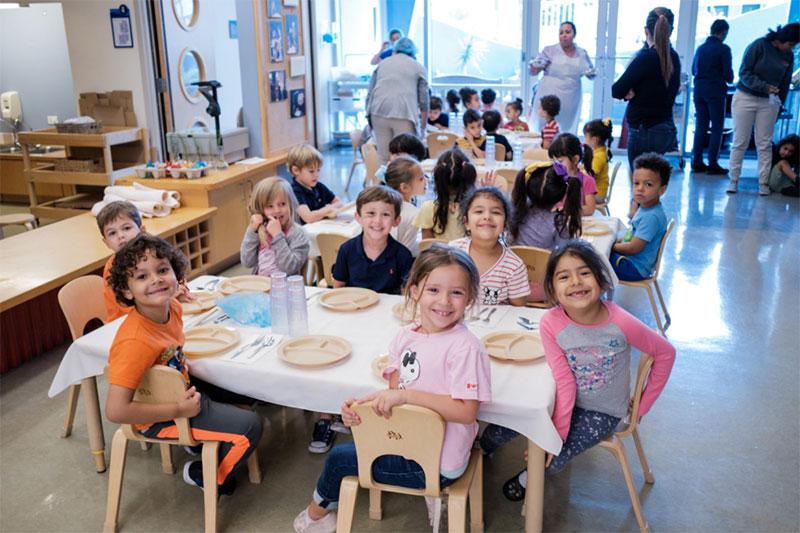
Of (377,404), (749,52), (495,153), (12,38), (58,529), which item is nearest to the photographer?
(377,404)

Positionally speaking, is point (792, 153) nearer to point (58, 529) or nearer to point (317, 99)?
point (317, 99)

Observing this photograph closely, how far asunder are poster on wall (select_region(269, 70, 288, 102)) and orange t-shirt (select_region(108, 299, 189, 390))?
4.36 metres

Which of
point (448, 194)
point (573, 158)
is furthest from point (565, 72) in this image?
point (448, 194)

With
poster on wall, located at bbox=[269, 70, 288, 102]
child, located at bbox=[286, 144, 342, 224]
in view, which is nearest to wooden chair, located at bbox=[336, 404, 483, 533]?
child, located at bbox=[286, 144, 342, 224]

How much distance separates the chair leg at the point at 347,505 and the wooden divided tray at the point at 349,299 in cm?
73

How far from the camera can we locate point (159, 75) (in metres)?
5.85

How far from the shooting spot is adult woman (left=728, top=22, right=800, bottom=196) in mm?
6738

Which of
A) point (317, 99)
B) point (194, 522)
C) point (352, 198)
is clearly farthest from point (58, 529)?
point (317, 99)

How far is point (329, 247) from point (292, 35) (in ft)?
12.9

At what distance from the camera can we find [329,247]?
3312 millimetres

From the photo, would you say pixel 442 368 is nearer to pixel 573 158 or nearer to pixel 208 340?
pixel 208 340

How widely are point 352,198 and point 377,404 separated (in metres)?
5.57

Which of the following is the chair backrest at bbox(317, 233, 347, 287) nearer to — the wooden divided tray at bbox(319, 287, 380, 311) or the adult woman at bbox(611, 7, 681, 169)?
the wooden divided tray at bbox(319, 287, 380, 311)

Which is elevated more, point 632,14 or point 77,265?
point 632,14
